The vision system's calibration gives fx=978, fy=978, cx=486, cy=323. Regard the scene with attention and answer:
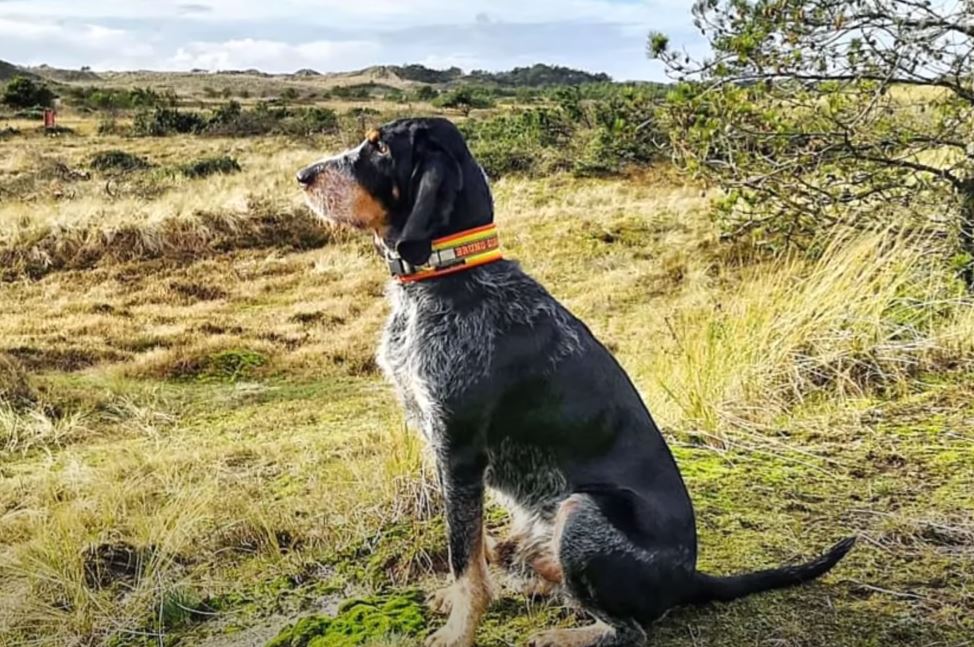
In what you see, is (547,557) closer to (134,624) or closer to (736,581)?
(736,581)

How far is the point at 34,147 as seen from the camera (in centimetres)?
3008

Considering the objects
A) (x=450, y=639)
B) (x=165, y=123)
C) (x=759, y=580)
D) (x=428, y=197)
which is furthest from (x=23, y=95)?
(x=759, y=580)

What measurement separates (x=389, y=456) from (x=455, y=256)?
186cm

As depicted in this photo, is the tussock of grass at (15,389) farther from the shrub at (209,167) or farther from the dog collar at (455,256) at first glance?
the shrub at (209,167)

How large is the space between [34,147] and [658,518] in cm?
3136

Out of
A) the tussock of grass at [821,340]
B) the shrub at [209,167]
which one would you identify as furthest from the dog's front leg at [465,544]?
the shrub at [209,167]

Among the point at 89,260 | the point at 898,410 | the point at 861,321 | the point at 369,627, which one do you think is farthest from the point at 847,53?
the point at 89,260

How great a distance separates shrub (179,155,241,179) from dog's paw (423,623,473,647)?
2228 cm

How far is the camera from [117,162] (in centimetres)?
2667

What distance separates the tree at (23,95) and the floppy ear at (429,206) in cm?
4476

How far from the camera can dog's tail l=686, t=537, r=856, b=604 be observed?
3055 millimetres

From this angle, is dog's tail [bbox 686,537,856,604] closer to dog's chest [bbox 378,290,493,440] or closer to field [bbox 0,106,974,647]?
field [bbox 0,106,974,647]

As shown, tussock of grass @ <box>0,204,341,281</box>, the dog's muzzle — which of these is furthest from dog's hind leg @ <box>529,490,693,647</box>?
tussock of grass @ <box>0,204,341,281</box>

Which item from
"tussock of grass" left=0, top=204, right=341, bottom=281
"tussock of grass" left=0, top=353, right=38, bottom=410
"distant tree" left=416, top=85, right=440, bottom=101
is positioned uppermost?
"distant tree" left=416, top=85, right=440, bottom=101
